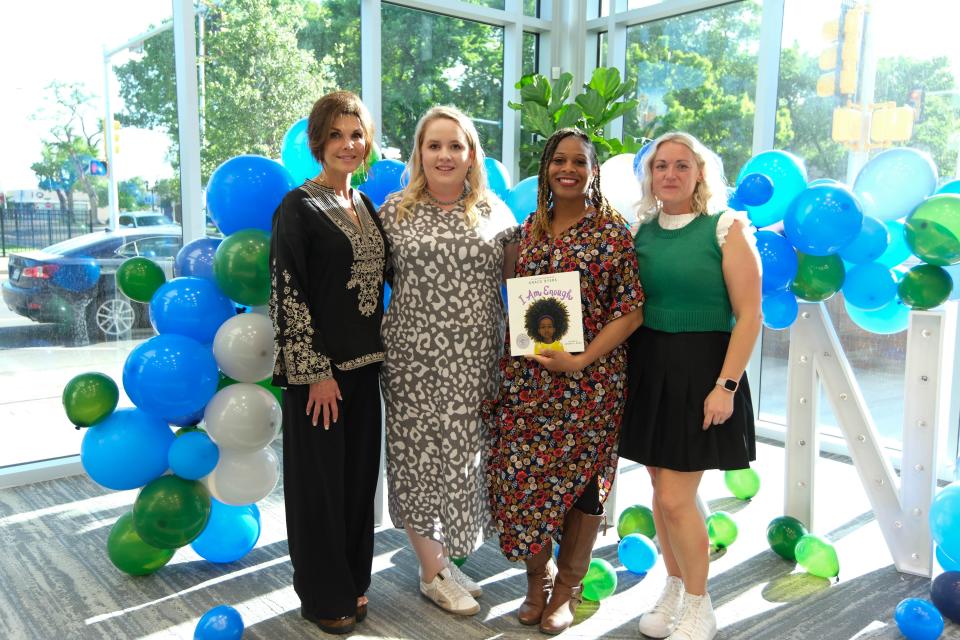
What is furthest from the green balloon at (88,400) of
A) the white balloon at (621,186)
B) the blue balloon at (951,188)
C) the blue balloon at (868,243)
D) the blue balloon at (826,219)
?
the blue balloon at (951,188)

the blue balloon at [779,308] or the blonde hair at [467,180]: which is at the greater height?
the blonde hair at [467,180]

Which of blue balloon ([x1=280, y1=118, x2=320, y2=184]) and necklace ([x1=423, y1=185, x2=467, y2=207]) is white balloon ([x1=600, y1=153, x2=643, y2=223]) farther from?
blue balloon ([x1=280, y1=118, x2=320, y2=184])

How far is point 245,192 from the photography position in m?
2.50

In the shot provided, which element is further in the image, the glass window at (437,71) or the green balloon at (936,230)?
the glass window at (437,71)

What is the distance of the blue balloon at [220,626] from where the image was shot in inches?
89.6

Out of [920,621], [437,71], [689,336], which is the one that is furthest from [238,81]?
[920,621]

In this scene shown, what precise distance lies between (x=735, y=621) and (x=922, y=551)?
0.85 metres

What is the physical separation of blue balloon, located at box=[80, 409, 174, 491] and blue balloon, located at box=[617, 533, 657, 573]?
1.64 m

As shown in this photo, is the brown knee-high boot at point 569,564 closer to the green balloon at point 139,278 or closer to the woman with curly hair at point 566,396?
the woman with curly hair at point 566,396

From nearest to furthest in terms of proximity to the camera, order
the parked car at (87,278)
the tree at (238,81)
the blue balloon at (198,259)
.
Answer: the blue balloon at (198,259)
the parked car at (87,278)
the tree at (238,81)

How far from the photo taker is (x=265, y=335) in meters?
2.47

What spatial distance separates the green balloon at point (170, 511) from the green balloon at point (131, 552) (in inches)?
7.5

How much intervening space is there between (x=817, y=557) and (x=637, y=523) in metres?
0.66

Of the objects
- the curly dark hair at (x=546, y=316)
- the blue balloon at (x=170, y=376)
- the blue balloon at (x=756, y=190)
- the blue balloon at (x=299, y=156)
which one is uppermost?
the blue balloon at (x=299, y=156)
